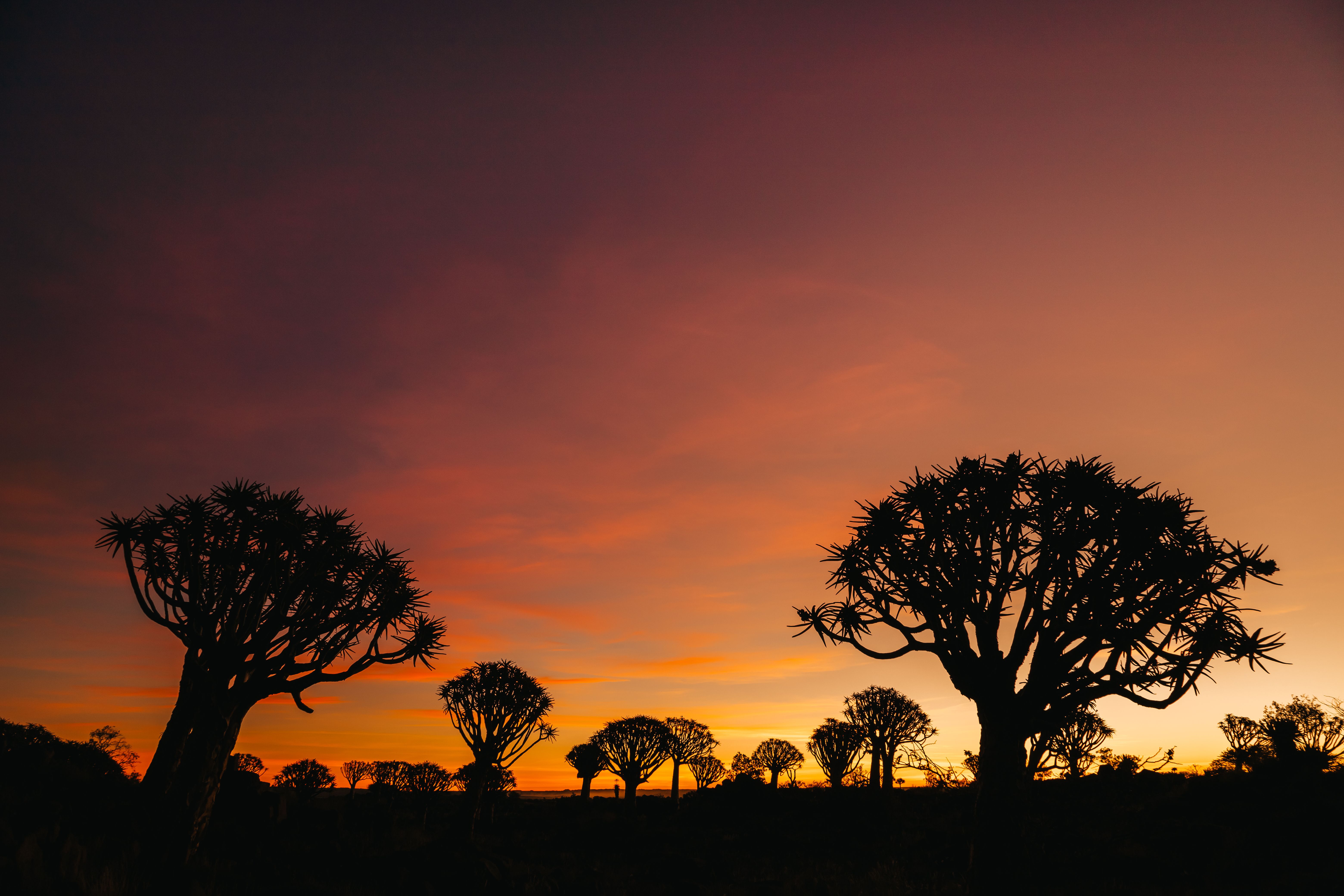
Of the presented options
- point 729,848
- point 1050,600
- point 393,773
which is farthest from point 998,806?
point 393,773

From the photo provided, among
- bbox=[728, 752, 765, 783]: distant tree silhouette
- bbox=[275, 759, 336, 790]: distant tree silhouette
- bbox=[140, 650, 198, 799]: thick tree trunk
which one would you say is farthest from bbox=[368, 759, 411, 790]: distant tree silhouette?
bbox=[140, 650, 198, 799]: thick tree trunk

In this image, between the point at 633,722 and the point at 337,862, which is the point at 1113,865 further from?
the point at 633,722

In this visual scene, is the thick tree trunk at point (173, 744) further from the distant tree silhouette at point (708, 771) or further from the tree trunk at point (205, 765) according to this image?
the distant tree silhouette at point (708, 771)

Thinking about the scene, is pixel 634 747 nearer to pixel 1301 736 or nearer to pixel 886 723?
pixel 886 723

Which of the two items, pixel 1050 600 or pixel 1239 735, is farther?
pixel 1239 735

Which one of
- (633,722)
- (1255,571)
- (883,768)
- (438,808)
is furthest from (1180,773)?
(438,808)

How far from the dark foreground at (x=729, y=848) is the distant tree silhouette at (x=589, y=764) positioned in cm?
2149

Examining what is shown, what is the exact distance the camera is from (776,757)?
190 feet

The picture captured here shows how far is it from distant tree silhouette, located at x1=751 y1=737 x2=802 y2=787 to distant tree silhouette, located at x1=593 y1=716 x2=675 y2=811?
1083 centimetres

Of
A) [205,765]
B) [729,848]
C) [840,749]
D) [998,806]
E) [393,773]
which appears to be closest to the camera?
[998,806]

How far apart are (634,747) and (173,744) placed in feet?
136

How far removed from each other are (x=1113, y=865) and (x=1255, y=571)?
922cm

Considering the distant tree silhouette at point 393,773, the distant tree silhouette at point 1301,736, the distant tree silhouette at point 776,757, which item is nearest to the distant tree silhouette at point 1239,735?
the distant tree silhouette at point 1301,736

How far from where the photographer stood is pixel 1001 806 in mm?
11289
